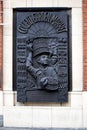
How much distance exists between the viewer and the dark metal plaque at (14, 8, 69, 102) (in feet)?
41.5

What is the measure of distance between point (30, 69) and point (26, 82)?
0.42m

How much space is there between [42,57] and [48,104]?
1.44 m

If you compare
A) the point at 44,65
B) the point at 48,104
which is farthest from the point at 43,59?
the point at 48,104

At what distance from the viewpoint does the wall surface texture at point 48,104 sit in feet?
41.0

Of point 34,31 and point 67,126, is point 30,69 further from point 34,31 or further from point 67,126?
point 67,126

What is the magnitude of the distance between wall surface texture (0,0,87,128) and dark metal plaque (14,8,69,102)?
0.22 metres

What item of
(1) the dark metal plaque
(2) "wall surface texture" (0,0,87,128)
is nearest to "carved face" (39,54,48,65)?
(1) the dark metal plaque

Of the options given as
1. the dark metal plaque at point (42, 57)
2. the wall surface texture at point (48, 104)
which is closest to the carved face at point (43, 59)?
the dark metal plaque at point (42, 57)

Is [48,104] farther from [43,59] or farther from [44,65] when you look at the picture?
[43,59]

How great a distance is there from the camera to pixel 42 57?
12.7 m

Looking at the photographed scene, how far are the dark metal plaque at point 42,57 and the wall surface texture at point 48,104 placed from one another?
22 cm

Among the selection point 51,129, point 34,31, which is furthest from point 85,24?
point 51,129

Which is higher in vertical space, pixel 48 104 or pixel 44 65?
pixel 44 65

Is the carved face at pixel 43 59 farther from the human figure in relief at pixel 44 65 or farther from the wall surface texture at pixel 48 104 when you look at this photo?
the wall surface texture at pixel 48 104
